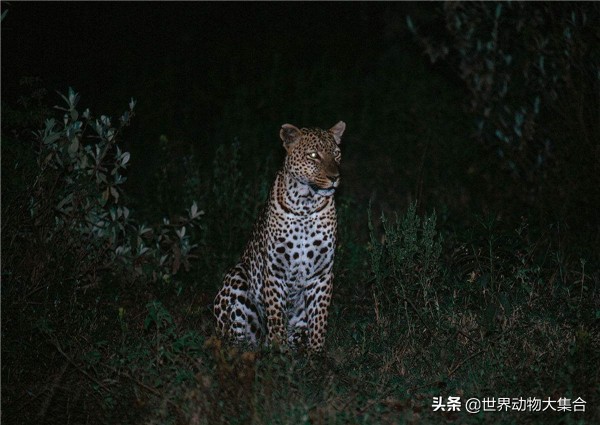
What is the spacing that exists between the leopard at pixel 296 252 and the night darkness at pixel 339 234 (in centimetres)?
33

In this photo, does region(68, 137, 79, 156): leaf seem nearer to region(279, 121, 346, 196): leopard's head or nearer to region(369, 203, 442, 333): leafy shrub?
region(279, 121, 346, 196): leopard's head

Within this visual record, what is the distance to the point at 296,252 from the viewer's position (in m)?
6.58

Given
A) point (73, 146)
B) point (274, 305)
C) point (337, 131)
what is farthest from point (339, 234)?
point (73, 146)

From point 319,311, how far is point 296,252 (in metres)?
0.53

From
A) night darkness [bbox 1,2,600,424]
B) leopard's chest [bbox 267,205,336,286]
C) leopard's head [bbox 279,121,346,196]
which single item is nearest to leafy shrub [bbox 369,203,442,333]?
night darkness [bbox 1,2,600,424]

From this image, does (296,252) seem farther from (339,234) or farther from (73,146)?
(339,234)

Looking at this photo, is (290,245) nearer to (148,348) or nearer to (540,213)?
(148,348)

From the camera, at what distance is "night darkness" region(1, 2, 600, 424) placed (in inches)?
217

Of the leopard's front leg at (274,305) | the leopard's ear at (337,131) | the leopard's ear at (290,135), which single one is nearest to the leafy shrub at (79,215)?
the leopard's ear at (290,135)

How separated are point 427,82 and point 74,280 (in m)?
8.35

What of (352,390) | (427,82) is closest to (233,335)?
(352,390)

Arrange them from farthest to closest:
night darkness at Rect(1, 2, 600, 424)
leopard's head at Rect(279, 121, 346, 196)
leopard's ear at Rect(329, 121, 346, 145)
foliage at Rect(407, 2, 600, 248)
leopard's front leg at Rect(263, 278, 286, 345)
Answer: foliage at Rect(407, 2, 600, 248)
leopard's ear at Rect(329, 121, 346, 145)
leopard's front leg at Rect(263, 278, 286, 345)
leopard's head at Rect(279, 121, 346, 196)
night darkness at Rect(1, 2, 600, 424)

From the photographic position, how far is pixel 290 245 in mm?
6582

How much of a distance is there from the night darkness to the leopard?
325 mm
